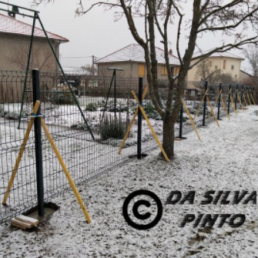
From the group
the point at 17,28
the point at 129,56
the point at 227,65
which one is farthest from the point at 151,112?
the point at 227,65

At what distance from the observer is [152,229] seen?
9.65 ft

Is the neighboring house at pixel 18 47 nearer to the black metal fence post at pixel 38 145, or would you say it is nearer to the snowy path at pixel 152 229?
the snowy path at pixel 152 229

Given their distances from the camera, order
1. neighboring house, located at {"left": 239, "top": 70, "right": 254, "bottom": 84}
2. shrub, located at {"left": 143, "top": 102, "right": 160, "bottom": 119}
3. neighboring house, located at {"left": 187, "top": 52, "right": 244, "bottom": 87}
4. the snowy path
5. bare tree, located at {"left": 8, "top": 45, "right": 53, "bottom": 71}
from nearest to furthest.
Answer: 1. the snowy path
2. shrub, located at {"left": 143, "top": 102, "right": 160, "bottom": 119}
3. bare tree, located at {"left": 8, "top": 45, "right": 53, "bottom": 71}
4. neighboring house, located at {"left": 239, "top": 70, "right": 254, "bottom": 84}
5. neighboring house, located at {"left": 187, "top": 52, "right": 244, "bottom": 87}

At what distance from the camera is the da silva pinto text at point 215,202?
3088 millimetres

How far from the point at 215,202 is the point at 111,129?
149 inches

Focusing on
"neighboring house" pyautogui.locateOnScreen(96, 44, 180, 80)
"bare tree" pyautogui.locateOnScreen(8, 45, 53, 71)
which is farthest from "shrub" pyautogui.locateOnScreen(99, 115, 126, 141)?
"neighboring house" pyautogui.locateOnScreen(96, 44, 180, 80)

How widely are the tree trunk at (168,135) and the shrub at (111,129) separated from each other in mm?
1875

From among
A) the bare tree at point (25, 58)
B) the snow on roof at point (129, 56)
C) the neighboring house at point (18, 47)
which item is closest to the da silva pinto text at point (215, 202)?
the bare tree at point (25, 58)

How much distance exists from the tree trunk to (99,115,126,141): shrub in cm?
187

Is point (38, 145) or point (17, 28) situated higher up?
point (17, 28)

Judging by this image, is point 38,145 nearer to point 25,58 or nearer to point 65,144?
point 65,144

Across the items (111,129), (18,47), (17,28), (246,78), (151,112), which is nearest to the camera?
(111,129)

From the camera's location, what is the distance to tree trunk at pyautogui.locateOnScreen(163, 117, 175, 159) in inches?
206

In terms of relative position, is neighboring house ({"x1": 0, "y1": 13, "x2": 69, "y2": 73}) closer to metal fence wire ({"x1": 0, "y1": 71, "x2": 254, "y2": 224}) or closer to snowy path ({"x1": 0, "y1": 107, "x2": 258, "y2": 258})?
metal fence wire ({"x1": 0, "y1": 71, "x2": 254, "y2": 224})
